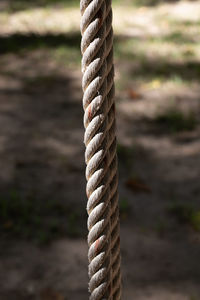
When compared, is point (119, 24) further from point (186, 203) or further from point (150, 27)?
point (186, 203)

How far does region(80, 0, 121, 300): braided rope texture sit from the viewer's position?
686mm

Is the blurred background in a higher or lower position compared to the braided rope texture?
lower

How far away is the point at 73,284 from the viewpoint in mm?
2152

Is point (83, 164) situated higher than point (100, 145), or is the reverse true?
point (100, 145)

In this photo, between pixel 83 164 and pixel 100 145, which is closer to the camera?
pixel 100 145

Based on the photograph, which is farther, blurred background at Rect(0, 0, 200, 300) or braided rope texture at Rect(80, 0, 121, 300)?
blurred background at Rect(0, 0, 200, 300)

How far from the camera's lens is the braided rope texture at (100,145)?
686 millimetres

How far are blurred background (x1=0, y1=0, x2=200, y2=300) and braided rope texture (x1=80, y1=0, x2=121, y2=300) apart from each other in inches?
53.0

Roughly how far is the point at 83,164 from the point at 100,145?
239 cm

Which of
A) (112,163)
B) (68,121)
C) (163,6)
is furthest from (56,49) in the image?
(112,163)

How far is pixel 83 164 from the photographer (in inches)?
122

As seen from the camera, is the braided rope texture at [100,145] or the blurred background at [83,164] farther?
the blurred background at [83,164]

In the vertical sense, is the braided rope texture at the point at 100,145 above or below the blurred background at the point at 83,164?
above

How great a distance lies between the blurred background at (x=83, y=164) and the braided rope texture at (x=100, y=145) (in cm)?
135
